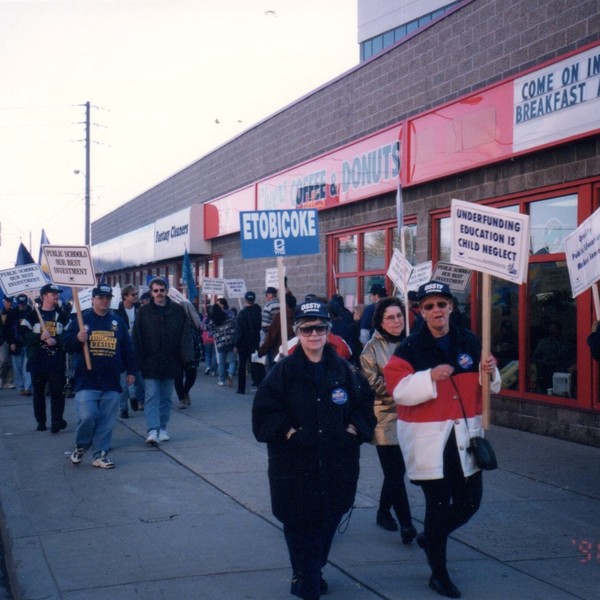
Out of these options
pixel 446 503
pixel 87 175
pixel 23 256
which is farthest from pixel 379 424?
pixel 87 175

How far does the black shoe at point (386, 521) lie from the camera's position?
6.88 meters

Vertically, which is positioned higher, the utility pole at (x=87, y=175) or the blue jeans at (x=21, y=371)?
the utility pole at (x=87, y=175)

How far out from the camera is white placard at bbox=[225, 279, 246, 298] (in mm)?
20969

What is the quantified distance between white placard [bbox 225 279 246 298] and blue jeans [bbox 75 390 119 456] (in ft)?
37.9

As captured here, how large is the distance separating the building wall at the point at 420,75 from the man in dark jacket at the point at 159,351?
500 cm

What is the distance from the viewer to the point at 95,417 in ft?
30.5

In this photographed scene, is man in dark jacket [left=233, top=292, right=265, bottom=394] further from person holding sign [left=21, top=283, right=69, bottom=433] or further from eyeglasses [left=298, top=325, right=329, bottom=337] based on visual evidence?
eyeglasses [left=298, top=325, right=329, bottom=337]

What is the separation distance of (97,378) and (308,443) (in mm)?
4709

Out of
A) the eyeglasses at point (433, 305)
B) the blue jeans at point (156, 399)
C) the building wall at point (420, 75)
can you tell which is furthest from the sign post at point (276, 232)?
the building wall at point (420, 75)

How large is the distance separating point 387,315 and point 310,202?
37.7 feet

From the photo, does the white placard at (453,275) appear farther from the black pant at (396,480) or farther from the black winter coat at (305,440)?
the black winter coat at (305,440)

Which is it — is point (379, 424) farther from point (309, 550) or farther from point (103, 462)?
point (103, 462)

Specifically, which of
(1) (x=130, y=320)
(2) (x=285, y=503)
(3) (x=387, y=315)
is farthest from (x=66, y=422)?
(2) (x=285, y=503)

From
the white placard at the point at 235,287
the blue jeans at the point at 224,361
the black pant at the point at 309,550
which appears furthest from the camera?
the white placard at the point at 235,287
